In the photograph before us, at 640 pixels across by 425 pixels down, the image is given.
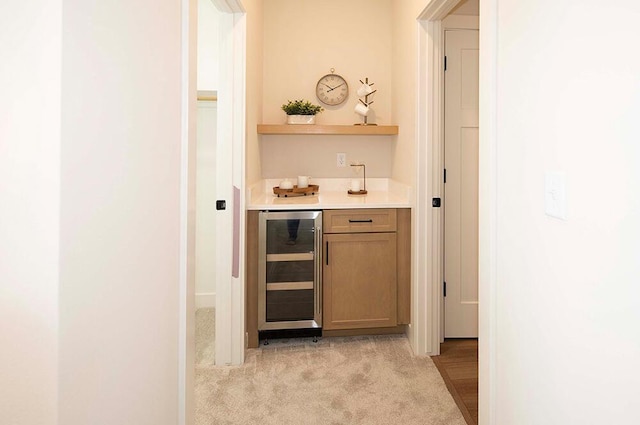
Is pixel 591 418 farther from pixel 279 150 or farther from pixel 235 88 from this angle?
pixel 279 150

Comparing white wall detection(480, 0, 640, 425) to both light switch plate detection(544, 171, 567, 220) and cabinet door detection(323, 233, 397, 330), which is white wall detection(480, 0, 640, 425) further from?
cabinet door detection(323, 233, 397, 330)

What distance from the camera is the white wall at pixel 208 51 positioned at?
109 inches

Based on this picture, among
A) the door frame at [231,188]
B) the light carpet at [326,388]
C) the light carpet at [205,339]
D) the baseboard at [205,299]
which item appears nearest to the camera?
the light carpet at [326,388]

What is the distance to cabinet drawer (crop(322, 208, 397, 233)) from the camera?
2.54m

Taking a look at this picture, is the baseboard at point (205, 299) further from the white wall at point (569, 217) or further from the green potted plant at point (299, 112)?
the white wall at point (569, 217)

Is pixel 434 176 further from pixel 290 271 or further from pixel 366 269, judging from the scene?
pixel 290 271

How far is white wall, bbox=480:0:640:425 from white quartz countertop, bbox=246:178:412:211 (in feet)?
4.28

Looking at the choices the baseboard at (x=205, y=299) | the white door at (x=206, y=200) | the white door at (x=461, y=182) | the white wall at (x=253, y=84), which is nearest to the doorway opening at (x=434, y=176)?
the white door at (x=461, y=182)

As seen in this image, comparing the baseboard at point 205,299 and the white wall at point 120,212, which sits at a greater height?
the white wall at point 120,212

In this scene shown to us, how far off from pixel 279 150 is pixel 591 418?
2724 mm

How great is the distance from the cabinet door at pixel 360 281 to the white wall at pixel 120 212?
1.46 meters

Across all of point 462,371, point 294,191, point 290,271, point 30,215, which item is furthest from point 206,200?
point 30,215

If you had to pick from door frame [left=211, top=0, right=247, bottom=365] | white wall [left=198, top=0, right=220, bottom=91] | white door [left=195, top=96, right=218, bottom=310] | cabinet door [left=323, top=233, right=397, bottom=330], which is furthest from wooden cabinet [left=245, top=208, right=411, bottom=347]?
white wall [left=198, top=0, right=220, bottom=91]

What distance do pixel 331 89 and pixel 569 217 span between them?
257cm
